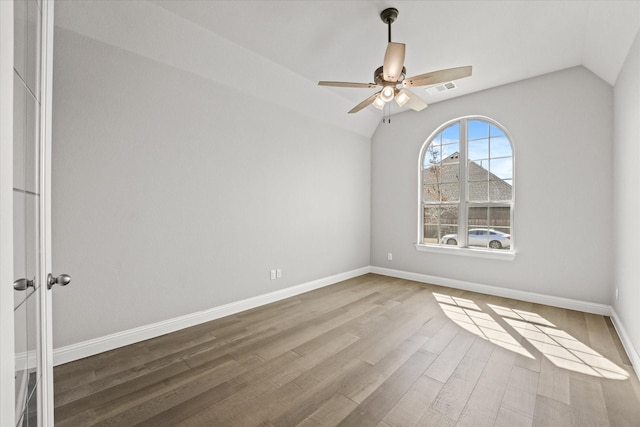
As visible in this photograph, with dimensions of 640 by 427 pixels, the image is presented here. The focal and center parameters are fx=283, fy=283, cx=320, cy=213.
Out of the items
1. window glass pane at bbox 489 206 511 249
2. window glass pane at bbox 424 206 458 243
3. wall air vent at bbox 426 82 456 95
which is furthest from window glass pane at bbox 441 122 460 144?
window glass pane at bbox 489 206 511 249

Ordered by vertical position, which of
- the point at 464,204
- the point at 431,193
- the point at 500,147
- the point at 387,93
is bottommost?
the point at 464,204

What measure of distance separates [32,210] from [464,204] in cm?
473

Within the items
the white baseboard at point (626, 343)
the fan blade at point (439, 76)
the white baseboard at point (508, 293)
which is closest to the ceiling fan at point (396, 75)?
the fan blade at point (439, 76)

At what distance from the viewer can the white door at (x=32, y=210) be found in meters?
0.82

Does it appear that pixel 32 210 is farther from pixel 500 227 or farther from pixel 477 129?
pixel 477 129

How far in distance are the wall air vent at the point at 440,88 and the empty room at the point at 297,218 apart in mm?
33

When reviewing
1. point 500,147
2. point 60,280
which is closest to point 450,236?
point 500,147

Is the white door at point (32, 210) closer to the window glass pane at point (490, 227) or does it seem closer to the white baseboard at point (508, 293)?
the white baseboard at point (508, 293)

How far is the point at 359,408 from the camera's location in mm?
1751

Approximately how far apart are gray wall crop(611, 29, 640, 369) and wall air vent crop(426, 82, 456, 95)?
1.68 meters

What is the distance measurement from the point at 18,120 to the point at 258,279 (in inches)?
117

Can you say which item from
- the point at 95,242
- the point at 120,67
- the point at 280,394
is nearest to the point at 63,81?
the point at 120,67

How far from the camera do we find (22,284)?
2.83 ft

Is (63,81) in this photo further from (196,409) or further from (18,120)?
(196,409)
